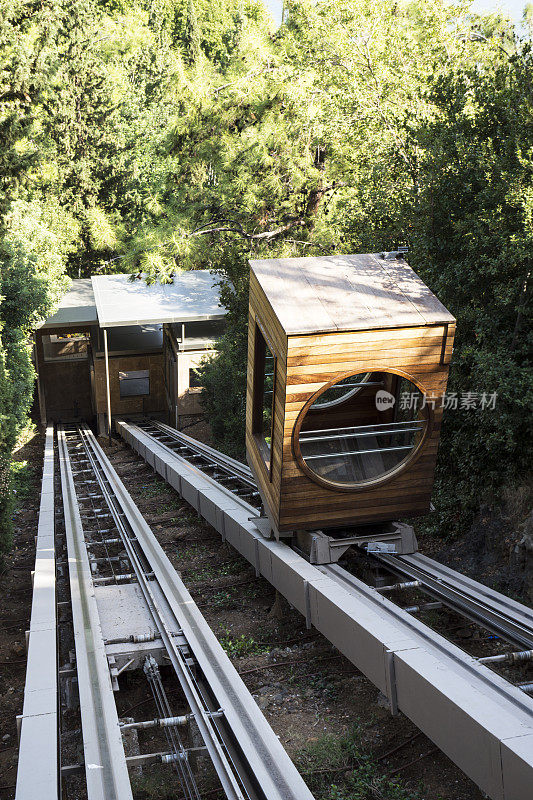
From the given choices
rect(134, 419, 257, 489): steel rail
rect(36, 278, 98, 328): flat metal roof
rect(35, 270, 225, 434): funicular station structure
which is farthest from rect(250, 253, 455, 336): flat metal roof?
rect(36, 278, 98, 328): flat metal roof

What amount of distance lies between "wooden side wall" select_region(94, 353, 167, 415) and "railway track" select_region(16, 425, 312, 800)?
45.8ft

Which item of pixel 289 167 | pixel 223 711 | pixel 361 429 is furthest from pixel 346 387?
pixel 289 167

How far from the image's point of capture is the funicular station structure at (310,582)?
3.84 metres

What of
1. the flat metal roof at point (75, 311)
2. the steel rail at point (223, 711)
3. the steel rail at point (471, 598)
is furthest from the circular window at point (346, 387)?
the flat metal roof at point (75, 311)

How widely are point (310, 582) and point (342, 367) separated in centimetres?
186

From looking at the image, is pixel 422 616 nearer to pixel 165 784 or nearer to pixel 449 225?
pixel 165 784

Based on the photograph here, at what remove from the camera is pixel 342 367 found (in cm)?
588

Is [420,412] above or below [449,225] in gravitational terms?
below

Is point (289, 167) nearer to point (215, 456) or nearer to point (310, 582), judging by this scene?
point (215, 456)

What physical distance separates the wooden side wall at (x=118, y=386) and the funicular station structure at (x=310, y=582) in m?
11.8

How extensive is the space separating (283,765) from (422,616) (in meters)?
2.54

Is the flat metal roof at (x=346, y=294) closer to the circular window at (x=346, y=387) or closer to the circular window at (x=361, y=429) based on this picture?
the circular window at (x=346, y=387)

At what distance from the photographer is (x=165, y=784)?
422cm

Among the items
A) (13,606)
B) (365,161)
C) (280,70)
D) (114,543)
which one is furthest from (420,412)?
(280,70)
